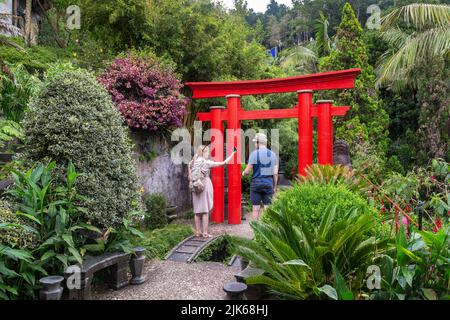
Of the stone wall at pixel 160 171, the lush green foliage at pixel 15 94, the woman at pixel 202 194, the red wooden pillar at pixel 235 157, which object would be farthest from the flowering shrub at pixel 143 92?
the woman at pixel 202 194

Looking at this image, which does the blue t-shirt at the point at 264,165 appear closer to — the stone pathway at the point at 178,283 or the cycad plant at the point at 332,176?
the cycad plant at the point at 332,176

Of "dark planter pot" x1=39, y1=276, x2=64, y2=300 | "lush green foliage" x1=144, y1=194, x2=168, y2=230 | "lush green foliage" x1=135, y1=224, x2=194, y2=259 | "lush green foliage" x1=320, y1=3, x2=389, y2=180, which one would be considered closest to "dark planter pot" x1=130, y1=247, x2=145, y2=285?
"lush green foliage" x1=135, y1=224, x2=194, y2=259

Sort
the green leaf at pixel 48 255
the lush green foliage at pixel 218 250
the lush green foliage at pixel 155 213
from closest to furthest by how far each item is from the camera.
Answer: the green leaf at pixel 48 255
the lush green foliage at pixel 218 250
the lush green foliage at pixel 155 213

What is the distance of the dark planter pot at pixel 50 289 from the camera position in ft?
11.0

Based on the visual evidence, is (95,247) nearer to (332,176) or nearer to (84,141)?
(84,141)

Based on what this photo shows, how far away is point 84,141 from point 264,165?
3.28 meters

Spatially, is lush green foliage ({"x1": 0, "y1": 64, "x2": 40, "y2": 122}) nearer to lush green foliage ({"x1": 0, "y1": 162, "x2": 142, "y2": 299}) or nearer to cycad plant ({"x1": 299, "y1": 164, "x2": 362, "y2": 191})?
lush green foliage ({"x1": 0, "y1": 162, "x2": 142, "y2": 299})

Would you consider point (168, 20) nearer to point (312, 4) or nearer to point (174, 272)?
point (174, 272)

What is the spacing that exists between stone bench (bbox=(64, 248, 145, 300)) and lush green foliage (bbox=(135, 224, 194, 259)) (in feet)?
2.89

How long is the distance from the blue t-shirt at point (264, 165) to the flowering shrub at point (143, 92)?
2.35 metres

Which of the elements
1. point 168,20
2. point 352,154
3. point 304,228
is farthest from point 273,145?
point 304,228

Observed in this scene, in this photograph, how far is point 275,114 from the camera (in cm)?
812

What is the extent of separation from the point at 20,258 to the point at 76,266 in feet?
1.65

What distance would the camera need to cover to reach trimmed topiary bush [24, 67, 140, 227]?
13.9 ft
